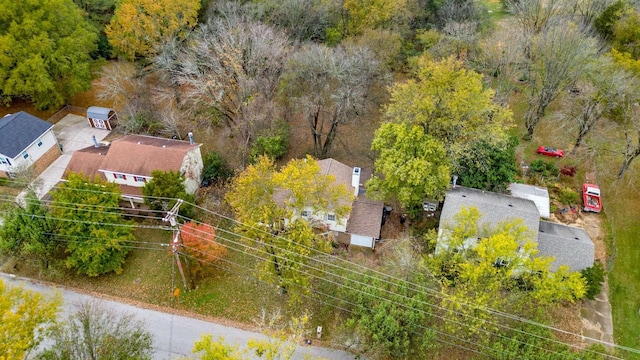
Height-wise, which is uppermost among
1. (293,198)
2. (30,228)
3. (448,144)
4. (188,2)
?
(188,2)

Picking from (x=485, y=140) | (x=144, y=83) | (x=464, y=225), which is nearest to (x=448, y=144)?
(x=485, y=140)

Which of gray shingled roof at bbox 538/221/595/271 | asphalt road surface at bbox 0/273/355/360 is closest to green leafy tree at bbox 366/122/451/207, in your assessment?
gray shingled roof at bbox 538/221/595/271

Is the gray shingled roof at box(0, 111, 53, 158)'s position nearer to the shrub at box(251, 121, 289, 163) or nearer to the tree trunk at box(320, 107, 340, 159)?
the shrub at box(251, 121, 289, 163)

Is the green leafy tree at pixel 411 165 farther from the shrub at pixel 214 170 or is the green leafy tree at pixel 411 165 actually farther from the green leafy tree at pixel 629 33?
the green leafy tree at pixel 629 33

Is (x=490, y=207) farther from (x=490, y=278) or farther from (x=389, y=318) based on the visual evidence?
(x=389, y=318)

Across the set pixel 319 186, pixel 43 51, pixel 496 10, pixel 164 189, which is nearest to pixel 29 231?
pixel 164 189

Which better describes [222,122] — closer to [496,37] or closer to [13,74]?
[13,74]

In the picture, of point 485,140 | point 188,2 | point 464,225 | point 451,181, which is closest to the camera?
point 464,225
